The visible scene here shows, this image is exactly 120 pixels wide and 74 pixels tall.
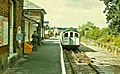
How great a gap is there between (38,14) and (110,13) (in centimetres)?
1486

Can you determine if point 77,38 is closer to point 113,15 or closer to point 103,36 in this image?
point 113,15

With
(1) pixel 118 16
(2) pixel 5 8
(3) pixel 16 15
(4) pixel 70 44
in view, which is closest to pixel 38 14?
(4) pixel 70 44

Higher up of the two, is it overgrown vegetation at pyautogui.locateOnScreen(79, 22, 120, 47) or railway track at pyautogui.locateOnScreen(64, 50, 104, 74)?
overgrown vegetation at pyautogui.locateOnScreen(79, 22, 120, 47)

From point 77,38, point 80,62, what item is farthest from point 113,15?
point 80,62

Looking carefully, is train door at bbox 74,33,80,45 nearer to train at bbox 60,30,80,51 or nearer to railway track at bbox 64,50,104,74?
train at bbox 60,30,80,51

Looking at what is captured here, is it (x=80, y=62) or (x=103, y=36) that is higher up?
(x=103, y=36)

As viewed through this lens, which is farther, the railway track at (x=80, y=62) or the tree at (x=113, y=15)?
the tree at (x=113, y=15)

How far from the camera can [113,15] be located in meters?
37.0

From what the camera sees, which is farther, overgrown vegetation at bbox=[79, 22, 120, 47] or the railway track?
overgrown vegetation at bbox=[79, 22, 120, 47]

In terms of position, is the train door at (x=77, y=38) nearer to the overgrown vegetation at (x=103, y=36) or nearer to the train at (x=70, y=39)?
the train at (x=70, y=39)

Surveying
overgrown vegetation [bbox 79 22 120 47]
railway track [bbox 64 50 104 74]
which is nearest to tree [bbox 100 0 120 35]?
overgrown vegetation [bbox 79 22 120 47]

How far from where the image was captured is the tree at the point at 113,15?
36.4m

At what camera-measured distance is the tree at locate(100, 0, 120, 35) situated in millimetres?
36406

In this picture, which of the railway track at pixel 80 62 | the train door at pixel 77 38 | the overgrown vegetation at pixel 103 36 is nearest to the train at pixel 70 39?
the train door at pixel 77 38
